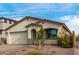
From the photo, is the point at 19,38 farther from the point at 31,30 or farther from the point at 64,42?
the point at 64,42

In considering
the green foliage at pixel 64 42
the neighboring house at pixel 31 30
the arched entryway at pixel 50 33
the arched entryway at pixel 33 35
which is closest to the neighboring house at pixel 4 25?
the neighboring house at pixel 31 30

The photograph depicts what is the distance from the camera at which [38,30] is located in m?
3.21

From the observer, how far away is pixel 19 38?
3.26m

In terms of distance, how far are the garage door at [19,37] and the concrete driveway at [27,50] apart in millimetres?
60

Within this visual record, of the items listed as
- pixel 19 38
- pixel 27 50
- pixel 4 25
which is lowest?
pixel 27 50

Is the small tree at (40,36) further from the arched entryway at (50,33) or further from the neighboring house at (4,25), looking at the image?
the neighboring house at (4,25)

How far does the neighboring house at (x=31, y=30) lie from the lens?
3188 millimetres

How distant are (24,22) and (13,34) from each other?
20cm

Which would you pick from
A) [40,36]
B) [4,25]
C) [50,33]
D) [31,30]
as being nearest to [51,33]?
[50,33]

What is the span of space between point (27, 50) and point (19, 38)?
18 cm

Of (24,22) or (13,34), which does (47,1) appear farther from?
(13,34)
